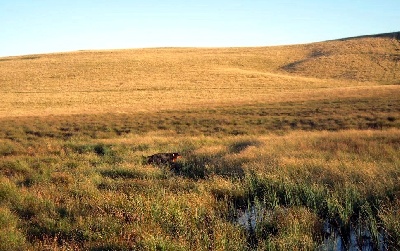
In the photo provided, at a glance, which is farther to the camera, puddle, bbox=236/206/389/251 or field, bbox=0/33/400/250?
field, bbox=0/33/400/250

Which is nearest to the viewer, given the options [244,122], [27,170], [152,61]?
[27,170]

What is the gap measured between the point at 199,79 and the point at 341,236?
173ft

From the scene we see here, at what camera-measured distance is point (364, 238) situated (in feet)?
20.7

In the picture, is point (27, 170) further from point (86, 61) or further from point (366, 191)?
point (86, 61)

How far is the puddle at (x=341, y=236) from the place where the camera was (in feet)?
19.7

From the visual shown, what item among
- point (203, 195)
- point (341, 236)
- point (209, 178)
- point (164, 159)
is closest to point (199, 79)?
point (164, 159)

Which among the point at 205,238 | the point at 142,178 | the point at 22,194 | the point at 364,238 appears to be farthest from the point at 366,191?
the point at 22,194

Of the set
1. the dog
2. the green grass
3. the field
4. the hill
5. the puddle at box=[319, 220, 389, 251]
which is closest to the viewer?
the puddle at box=[319, 220, 389, 251]

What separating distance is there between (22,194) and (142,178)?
10.2 ft

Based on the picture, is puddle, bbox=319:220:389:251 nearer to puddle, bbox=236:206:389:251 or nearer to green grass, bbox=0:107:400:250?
puddle, bbox=236:206:389:251

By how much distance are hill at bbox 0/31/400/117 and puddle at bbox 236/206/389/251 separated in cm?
2907

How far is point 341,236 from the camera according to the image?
6.50 m

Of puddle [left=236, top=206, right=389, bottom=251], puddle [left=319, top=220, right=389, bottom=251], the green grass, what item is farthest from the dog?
puddle [left=319, top=220, right=389, bottom=251]

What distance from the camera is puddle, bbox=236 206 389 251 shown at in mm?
6012
